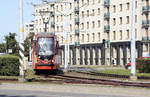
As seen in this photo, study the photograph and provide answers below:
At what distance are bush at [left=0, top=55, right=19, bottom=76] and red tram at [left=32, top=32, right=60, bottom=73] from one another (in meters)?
3.65

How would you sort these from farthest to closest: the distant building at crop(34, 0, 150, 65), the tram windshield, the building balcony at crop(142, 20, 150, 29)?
the distant building at crop(34, 0, 150, 65)
the building balcony at crop(142, 20, 150, 29)
the tram windshield

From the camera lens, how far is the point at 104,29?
82000 millimetres

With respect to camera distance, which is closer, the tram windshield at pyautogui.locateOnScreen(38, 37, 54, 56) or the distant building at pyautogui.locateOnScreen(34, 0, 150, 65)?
the tram windshield at pyautogui.locateOnScreen(38, 37, 54, 56)

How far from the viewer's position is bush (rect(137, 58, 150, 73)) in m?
35.1

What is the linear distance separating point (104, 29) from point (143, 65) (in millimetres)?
46569

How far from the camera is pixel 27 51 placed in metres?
101

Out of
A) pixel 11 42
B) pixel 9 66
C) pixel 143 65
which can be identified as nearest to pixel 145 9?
pixel 11 42

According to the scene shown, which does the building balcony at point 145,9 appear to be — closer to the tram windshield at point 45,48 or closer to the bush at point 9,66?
the tram windshield at point 45,48

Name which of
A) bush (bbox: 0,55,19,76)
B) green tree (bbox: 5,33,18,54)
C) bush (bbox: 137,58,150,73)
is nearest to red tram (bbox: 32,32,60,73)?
bush (bbox: 0,55,19,76)

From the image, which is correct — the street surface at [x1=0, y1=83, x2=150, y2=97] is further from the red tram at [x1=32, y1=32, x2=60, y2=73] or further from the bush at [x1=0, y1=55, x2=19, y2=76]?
the red tram at [x1=32, y1=32, x2=60, y2=73]

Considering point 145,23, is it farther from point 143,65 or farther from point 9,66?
point 9,66

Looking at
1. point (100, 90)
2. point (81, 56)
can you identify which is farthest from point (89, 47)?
point (100, 90)

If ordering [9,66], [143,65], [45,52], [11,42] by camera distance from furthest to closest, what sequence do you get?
[11,42]
[143,65]
[45,52]
[9,66]

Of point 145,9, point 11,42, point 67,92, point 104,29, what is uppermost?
point 145,9
